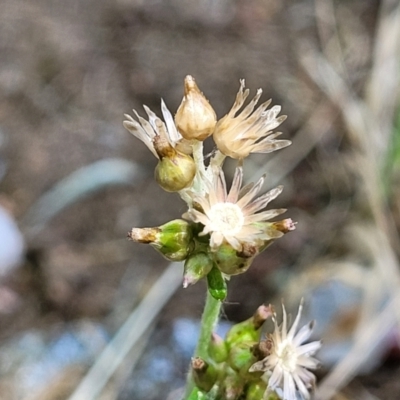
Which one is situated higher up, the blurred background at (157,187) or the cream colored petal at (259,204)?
the blurred background at (157,187)

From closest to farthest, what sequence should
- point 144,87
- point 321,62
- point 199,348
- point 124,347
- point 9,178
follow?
point 199,348
point 124,347
point 9,178
point 144,87
point 321,62

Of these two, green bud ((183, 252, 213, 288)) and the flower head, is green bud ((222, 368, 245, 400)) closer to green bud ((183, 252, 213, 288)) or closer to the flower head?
green bud ((183, 252, 213, 288))

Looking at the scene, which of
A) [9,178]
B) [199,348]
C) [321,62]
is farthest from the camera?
[321,62]

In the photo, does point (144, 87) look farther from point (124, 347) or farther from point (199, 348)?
point (199, 348)

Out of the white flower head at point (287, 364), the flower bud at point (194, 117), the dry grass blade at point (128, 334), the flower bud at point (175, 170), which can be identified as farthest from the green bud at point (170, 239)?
the dry grass blade at point (128, 334)

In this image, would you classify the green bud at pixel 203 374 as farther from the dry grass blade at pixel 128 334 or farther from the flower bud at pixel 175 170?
the dry grass blade at pixel 128 334

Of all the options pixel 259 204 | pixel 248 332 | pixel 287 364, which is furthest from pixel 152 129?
pixel 287 364

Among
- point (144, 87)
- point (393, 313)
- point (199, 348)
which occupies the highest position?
point (144, 87)

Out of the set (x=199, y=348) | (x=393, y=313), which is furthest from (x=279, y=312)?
(x=199, y=348)
